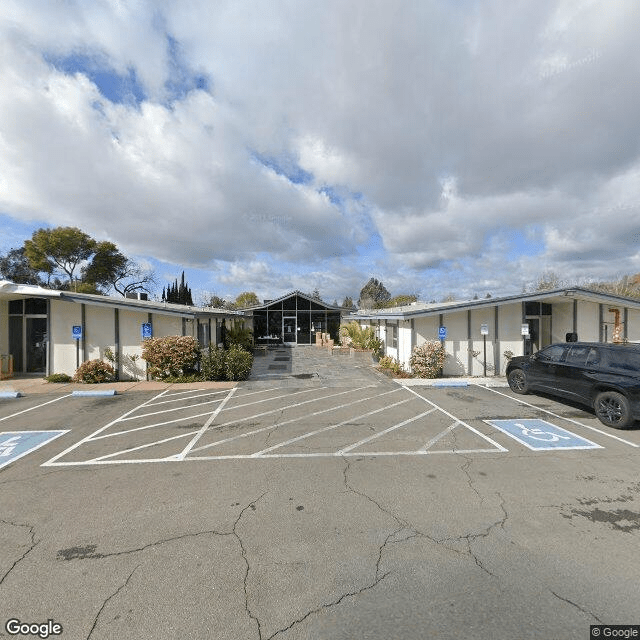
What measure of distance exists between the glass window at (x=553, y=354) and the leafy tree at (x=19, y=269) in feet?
153

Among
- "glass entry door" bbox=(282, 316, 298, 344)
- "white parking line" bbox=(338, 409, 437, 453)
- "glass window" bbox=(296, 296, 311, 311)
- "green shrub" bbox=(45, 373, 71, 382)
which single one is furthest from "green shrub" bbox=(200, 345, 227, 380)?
"glass window" bbox=(296, 296, 311, 311)

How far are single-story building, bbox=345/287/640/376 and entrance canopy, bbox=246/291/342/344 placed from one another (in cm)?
1337

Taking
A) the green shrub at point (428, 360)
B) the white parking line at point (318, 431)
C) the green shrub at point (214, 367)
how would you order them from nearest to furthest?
the white parking line at point (318, 431) → the green shrub at point (214, 367) → the green shrub at point (428, 360)

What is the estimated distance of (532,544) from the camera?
350 centimetres

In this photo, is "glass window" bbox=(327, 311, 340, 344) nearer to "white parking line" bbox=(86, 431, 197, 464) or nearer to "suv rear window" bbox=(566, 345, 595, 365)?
"suv rear window" bbox=(566, 345, 595, 365)

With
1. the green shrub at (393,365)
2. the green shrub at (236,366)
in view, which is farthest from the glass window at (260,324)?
the green shrub at (236,366)

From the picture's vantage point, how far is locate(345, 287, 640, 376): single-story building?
1362cm

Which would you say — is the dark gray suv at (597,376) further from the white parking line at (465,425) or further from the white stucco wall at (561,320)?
the white stucco wall at (561,320)

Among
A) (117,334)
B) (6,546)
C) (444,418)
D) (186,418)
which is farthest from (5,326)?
(444,418)

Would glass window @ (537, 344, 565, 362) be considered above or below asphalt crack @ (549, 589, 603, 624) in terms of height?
above

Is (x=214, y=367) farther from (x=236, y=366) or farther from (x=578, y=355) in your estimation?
(x=578, y=355)

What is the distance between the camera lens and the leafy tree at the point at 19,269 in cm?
3731

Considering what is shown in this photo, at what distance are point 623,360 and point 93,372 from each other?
1590cm

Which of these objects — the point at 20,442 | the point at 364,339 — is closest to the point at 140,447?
the point at 20,442
